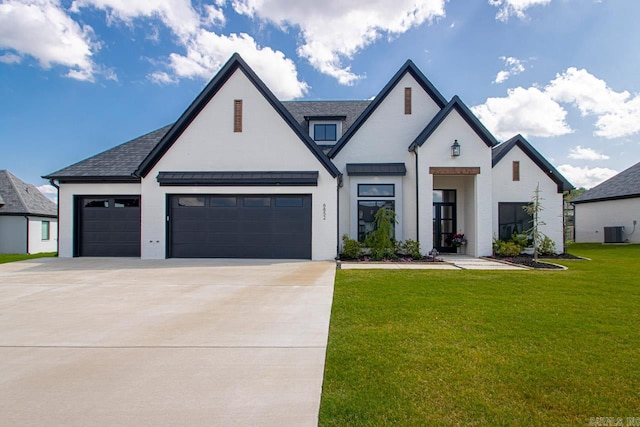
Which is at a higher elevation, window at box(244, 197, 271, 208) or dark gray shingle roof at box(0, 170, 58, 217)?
dark gray shingle roof at box(0, 170, 58, 217)

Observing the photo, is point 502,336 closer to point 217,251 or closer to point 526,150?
point 217,251

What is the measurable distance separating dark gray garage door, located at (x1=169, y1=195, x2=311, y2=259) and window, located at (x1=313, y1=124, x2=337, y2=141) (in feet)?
16.7

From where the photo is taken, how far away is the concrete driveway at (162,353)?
277 centimetres

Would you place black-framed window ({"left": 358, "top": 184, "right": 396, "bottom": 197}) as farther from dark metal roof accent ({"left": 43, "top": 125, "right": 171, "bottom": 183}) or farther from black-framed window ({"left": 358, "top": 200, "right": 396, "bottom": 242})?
dark metal roof accent ({"left": 43, "top": 125, "right": 171, "bottom": 183})

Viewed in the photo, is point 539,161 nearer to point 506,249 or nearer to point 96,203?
point 506,249

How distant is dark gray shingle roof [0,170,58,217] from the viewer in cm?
2333

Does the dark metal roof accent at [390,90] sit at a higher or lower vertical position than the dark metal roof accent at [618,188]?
higher

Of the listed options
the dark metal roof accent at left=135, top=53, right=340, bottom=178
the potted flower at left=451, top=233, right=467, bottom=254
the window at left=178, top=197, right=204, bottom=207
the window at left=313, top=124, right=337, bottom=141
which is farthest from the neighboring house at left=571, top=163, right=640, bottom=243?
the window at left=178, top=197, right=204, bottom=207

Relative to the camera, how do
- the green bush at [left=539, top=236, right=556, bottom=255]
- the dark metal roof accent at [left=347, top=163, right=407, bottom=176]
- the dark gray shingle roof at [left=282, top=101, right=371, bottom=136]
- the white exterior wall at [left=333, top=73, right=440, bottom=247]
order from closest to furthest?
the dark metal roof accent at [left=347, top=163, right=407, bottom=176]
the white exterior wall at [left=333, top=73, right=440, bottom=247]
the green bush at [left=539, top=236, right=556, bottom=255]
the dark gray shingle roof at [left=282, top=101, right=371, bottom=136]

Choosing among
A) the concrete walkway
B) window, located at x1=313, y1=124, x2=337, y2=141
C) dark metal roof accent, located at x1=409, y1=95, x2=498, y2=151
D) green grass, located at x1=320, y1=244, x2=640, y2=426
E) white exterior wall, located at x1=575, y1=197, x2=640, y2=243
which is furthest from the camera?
white exterior wall, located at x1=575, y1=197, x2=640, y2=243

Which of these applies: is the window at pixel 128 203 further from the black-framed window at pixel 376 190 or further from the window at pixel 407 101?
the window at pixel 407 101

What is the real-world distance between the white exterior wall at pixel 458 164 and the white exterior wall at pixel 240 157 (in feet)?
12.6

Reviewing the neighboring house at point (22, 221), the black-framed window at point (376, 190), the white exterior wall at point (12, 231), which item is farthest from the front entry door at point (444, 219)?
the white exterior wall at point (12, 231)

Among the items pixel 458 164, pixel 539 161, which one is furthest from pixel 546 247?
pixel 458 164
